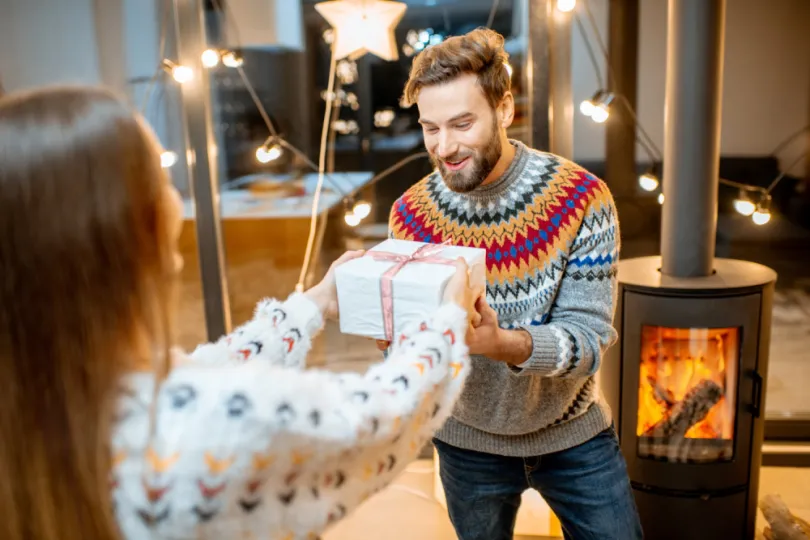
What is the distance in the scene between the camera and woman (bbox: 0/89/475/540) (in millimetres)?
873

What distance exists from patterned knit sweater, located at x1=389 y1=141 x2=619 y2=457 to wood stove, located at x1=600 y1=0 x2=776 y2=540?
0.61m

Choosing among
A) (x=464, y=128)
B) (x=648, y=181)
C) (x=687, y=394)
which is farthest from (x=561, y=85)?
(x=464, y=128)

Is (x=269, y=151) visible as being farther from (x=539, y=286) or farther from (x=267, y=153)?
(x=539, y=286)

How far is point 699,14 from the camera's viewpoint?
7.14 ft

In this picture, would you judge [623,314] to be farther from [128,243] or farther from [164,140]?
[164,140]

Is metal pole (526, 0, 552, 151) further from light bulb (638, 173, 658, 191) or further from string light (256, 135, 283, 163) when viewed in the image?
string light (256, 135, 283, 163)

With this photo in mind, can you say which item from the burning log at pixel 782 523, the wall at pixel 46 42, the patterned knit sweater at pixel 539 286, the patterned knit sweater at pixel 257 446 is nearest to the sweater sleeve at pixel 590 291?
the patterned knit sweater at pixel 539 286

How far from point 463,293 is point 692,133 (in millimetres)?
1248

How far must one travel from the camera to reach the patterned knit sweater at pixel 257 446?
883mm

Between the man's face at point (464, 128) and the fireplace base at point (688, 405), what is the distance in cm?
81

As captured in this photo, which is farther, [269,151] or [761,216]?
[269,151]

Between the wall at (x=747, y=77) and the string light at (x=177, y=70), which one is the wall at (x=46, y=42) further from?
the wall at (x=747, y=77)

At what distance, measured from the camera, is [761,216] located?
9.20ft

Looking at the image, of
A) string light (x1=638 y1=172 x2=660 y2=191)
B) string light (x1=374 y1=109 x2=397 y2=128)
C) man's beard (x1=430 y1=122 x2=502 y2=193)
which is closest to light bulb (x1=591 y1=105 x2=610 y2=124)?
string light (x1=638 y1=172 x2=660 y2=191)
